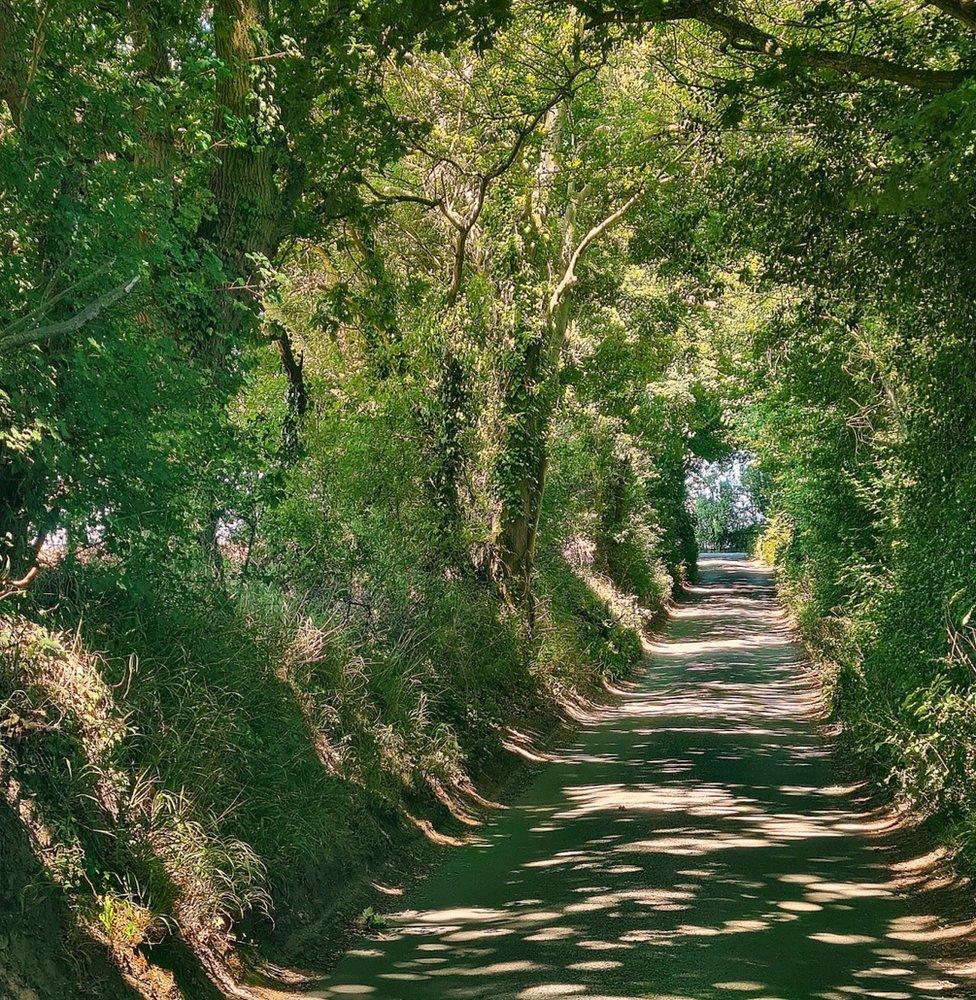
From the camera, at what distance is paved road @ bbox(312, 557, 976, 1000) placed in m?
6.73

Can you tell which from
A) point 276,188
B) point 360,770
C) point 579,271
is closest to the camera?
point 360,770

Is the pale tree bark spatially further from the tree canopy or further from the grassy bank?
the grassy bank

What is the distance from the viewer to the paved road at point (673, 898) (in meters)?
6.73

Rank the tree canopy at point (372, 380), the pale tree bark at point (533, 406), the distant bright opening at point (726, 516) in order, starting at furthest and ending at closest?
the distant bright opening at point (726, 516) < the pale tree bark at point (533, 406) < the tree canopy at point (372, 380)

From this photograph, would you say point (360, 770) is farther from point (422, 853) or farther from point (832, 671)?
Answer: point (832, 671)

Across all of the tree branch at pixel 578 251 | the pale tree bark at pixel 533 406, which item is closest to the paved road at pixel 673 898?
the pale tree bark at pixel 533 406

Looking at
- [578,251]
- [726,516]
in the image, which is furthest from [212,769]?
[726,516]

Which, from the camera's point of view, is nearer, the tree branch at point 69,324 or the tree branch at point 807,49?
the tree branch at point 69,324

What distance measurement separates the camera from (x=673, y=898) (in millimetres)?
8328

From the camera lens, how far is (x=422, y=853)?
32.7ft

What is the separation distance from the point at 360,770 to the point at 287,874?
83.8 inches

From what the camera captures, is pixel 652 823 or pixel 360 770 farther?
pixel 652 823

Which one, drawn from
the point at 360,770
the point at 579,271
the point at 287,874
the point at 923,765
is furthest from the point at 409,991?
the point at 579,271

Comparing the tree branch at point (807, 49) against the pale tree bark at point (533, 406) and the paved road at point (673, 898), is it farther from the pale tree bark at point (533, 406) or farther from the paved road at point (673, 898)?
the pale tree bark at point (533, 406)
